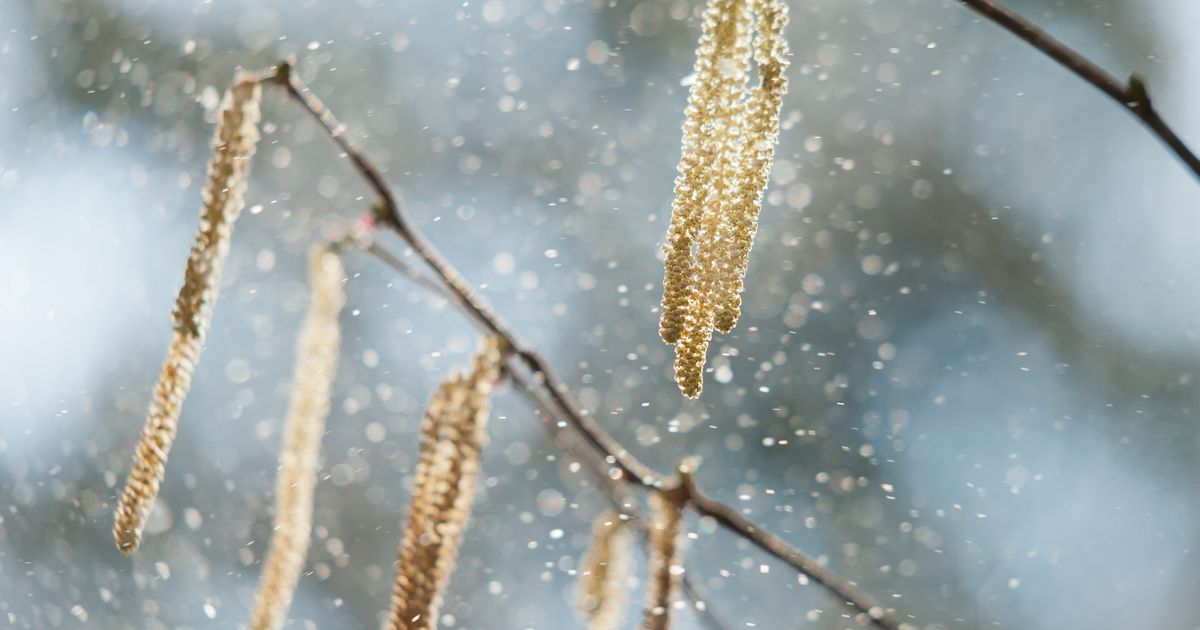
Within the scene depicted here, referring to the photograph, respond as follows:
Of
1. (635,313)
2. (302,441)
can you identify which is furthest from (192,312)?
(635,313)

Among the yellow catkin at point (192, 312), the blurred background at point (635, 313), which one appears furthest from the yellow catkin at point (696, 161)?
the blurred background at point (635, 313)

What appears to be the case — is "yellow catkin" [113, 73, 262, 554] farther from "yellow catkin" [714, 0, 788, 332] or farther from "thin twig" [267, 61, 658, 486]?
"yellow catkin" [714, 0, 788, 332]

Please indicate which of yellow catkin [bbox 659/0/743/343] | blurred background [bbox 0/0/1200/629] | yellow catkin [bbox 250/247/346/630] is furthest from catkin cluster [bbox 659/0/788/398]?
blurred background [bbox 0/0/1200/629]

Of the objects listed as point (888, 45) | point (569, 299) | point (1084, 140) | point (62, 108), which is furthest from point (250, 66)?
point (1084, 140)

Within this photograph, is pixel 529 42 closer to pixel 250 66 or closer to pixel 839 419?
pixel 250 66

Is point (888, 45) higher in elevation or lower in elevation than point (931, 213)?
higher

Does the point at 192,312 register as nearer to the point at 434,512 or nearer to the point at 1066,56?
the point at 434,512

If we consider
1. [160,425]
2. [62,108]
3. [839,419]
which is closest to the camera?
[160,425]

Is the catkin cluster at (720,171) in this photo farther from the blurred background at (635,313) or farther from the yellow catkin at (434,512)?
the blurred background at (635,313)
